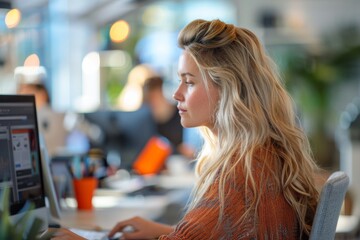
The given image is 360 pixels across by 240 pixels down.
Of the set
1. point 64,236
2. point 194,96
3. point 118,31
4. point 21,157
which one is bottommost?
point 64,236

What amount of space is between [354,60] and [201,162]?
24.4ft

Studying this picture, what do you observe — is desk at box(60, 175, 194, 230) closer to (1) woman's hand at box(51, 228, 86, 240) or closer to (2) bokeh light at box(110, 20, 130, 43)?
(1) woman's hand at box(51, 228, 86, 240)

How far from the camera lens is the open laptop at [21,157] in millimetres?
2025

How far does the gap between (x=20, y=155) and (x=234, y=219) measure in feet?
2.34

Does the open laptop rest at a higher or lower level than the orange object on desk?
higher


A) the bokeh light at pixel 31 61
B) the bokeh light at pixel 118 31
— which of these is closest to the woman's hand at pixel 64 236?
the bokeh light at pixel 118 31

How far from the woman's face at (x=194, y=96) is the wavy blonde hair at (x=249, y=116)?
0.8 inches

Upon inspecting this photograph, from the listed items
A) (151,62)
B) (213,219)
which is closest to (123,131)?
(213,219)

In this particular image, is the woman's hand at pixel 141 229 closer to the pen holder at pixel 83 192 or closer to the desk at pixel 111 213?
the desk at pixel 111 213

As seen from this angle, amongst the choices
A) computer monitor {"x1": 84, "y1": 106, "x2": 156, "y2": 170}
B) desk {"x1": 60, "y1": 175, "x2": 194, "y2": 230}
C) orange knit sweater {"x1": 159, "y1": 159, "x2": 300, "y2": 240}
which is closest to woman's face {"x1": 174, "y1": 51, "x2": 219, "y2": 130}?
orange knit sweater {"x1": 159, "y1": 159, "x2": 300, "y2": 240}

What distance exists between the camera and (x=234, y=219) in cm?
175

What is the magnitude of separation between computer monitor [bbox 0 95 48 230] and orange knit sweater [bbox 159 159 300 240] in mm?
456

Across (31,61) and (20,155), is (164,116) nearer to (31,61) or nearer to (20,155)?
(31,61)

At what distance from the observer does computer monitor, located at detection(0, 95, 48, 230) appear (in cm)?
203
